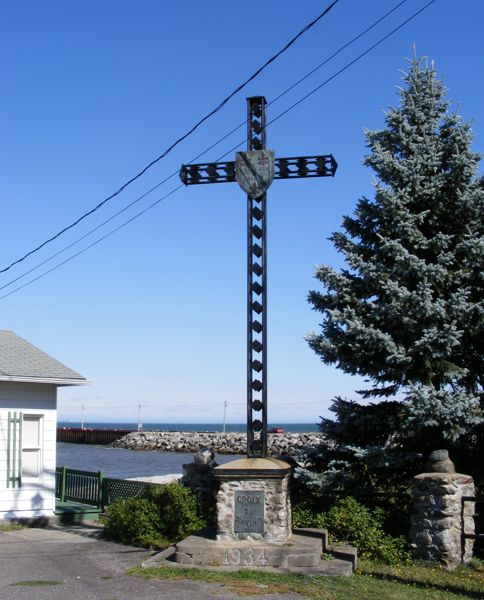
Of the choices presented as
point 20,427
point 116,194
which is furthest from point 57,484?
point 116,194

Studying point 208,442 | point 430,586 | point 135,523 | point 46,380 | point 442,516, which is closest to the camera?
point 430,586

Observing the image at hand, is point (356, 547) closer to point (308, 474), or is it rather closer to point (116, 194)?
point (308, 474)

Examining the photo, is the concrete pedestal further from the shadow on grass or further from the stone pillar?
the shadow on grass

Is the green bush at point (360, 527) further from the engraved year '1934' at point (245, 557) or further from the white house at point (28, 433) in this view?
the white house at point (28, 433)

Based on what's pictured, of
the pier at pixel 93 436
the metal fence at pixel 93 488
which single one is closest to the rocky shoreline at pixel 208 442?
the pier at pixel 93 436

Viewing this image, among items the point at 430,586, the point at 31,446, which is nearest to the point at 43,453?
the point at 31,446

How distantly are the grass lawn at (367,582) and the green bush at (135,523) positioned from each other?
2.28 m

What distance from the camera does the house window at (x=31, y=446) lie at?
17031mm

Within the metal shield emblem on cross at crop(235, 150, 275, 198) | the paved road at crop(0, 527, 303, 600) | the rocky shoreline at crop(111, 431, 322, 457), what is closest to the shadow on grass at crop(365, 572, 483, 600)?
the paved road at crop(0, 527, 303, 600)

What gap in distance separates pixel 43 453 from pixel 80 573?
6.03m

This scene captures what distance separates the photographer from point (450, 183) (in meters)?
14.2

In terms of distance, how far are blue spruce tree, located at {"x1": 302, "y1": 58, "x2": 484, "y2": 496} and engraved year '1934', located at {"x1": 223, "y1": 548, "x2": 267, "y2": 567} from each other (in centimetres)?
225

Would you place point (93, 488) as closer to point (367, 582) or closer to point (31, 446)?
point (31, 446)

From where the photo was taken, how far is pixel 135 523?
14.1 m
